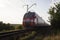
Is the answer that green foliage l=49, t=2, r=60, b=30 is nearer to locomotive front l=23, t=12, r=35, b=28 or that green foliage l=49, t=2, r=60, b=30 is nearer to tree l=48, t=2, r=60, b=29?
tree l=48, t=2, r=60, b=29

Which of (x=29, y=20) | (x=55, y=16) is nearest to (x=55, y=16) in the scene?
(x=55, y=16)

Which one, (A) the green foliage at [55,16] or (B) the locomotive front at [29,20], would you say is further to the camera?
(A) the green foliage at [55,16]

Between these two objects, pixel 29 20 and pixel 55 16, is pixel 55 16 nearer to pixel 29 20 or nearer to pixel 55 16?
pixel 55 16

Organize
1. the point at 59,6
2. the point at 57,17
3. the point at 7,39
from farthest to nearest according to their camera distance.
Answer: the point at 59,6 → the point at 57,17 → the point at 7,39

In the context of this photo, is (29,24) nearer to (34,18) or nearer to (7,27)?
(34,18)

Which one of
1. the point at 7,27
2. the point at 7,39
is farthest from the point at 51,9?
the point at 7,39

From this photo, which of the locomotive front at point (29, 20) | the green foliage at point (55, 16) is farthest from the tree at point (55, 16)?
the locomotive front at point (29, 20)

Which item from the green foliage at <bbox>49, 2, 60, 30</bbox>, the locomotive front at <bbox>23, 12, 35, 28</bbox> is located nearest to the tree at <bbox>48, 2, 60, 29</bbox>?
the green foliage at <bbox>49, 2, 60, 30</bbox>

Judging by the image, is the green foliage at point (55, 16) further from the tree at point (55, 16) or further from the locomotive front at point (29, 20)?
the locomotive front at point (29, 20)

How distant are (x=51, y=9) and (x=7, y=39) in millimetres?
32355

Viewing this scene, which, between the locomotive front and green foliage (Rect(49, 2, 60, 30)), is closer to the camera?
the locomotive front

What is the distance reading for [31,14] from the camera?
1135 inches

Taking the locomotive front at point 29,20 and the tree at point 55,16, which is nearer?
the locomotive front at point 29,20

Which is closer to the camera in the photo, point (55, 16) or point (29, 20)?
point (29, 20)
